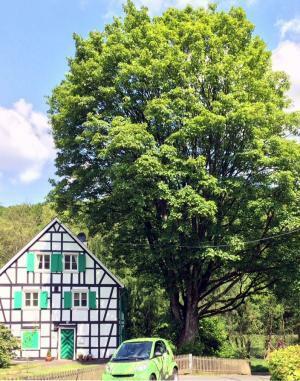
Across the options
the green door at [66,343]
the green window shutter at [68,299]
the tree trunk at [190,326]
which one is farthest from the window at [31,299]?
the tree trunk at [190,326]

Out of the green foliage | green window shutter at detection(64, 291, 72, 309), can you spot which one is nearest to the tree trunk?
the green foliage

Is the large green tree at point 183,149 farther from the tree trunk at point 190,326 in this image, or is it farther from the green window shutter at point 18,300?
the green window shutter at point 18,300

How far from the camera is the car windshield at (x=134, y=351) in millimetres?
14811

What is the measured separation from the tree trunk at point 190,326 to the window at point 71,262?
9417 mm

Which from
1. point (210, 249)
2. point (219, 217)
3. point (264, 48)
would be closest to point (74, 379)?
point (210, 249)

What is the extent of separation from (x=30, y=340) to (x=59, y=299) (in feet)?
10.3

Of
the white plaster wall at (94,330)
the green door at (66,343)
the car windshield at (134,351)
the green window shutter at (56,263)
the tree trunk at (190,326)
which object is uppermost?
the green window shutter at (56,263)

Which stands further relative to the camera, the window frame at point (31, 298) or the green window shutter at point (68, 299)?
the green window shutter at point (68, 299)

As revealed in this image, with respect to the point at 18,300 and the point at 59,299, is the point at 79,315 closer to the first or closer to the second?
the point at 59,299

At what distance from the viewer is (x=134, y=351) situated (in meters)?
15.2

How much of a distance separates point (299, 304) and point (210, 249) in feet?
27.7

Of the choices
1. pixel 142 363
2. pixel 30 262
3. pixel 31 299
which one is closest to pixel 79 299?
pixel 31 299

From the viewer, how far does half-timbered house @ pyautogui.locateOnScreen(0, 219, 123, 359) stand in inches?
1329

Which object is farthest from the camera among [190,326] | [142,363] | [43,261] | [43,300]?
[43,261]
